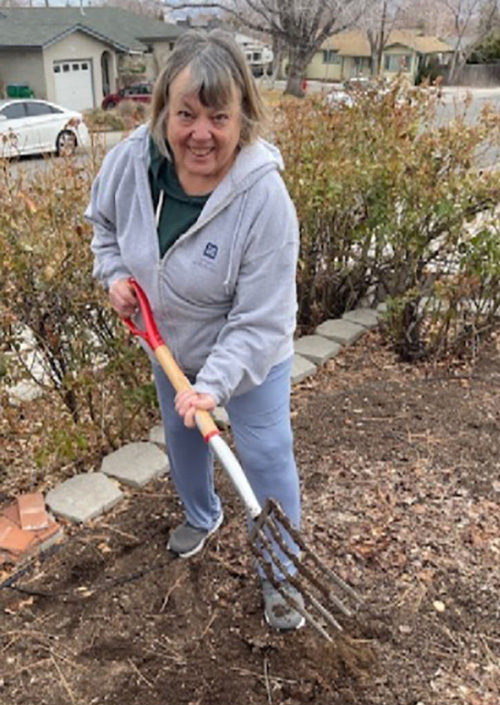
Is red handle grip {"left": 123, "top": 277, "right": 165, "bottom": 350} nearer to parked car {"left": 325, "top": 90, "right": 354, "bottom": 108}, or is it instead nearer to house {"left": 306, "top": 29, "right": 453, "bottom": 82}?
parked car {"left": 325, "top": 90, "right": 354, "bottom": 108}

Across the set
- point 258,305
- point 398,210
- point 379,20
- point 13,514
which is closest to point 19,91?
point 379,20

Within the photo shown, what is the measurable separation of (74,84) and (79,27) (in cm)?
212

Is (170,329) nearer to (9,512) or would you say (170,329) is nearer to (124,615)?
(124,615)

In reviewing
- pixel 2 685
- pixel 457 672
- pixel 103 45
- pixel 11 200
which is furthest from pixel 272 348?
pixel 103 45

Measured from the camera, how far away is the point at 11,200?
2895 mm

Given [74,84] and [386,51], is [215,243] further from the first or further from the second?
[386,51]

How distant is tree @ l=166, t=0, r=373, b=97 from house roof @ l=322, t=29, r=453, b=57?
17.3 meters

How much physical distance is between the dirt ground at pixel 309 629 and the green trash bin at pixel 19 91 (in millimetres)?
27002

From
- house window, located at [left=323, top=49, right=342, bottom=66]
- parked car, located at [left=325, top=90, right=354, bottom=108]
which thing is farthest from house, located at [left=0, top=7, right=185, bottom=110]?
parked car, located at [left=325, top=90, right=354, bottom=108]

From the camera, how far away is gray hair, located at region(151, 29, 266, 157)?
5.47 feet

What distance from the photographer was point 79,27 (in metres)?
28.3

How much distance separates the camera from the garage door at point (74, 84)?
28.2 metres

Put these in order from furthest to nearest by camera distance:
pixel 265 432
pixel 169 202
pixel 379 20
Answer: pixel 379 20 < pixel 265 432 < pixel 169 202

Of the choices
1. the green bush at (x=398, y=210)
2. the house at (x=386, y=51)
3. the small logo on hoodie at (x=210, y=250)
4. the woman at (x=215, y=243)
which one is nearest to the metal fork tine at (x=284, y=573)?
the woman at (x=215, y=243)
